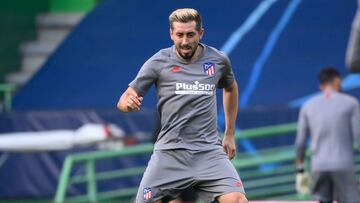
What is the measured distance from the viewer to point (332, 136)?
38.5ft

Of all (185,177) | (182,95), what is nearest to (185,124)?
(182,95)

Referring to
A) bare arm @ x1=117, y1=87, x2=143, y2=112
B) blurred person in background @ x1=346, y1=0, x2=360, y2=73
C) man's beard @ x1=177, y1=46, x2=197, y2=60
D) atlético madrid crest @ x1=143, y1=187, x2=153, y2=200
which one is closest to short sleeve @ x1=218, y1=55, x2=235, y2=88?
man's beard @ x1=177, y1=46, x2=197, y2=60

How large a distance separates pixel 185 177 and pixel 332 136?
4354 millimetres

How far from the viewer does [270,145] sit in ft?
53.8

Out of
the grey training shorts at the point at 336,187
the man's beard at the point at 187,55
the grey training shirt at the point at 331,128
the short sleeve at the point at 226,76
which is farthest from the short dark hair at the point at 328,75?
the man's beard at the point at 187,55

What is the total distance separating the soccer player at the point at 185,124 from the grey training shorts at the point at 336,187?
13.6ft

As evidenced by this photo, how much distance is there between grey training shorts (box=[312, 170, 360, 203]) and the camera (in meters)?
11.7

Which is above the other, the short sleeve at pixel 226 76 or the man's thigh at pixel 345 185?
the short sleeve at pixel 226 76

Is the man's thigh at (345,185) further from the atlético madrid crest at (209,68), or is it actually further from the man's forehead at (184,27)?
the man's forehead at (184,27)

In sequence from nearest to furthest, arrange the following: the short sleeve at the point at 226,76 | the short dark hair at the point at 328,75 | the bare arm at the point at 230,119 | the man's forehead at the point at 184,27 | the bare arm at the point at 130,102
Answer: the bare arm at the point at 130,102
the man's forehead at the point at 184,27
the short sleeve at the point at 226,76
the bare arm at the point at 230,119
the short dark hair at the point at 328,75

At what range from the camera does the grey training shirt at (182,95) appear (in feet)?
25.2

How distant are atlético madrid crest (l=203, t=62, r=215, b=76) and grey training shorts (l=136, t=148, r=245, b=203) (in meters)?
0.54

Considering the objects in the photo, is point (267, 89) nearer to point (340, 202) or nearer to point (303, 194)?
point (303, 194)

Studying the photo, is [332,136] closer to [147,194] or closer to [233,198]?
[233,198]
